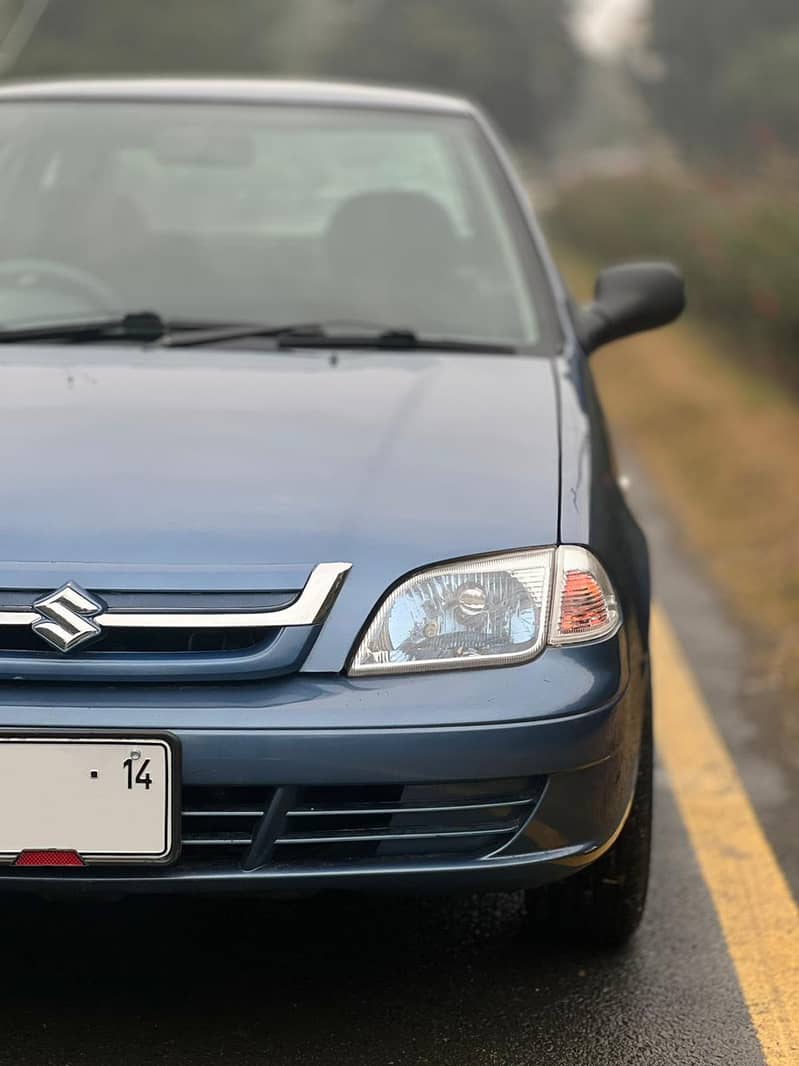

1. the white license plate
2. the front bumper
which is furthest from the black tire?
the white license plate

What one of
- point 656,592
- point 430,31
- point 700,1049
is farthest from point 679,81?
point 700,1049

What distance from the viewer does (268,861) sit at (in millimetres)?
2385

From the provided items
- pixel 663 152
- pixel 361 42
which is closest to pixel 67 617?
pixel 663 152

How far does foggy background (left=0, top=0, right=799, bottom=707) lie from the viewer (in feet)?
24.5

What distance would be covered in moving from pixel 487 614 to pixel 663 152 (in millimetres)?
21139

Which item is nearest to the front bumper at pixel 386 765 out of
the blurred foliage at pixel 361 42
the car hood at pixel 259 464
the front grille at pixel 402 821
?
the front grille at pixel 402 821

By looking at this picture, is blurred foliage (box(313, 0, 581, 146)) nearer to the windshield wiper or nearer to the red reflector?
the windshield wiper

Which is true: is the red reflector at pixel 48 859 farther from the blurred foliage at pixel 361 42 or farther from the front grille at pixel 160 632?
the blurred foliage at pixel 361 42

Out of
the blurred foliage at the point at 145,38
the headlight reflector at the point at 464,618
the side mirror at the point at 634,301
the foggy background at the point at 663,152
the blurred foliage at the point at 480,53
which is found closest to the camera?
the headlight reflector at the point at 464,618

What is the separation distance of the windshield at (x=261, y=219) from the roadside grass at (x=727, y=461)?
149 centimetres

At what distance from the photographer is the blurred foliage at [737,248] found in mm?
10445

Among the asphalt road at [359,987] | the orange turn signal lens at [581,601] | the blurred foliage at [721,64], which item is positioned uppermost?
the orange turn signal lens at [581,601]

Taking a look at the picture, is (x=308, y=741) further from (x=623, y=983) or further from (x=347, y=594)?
(x=623, y=983)

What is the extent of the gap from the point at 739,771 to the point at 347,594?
1878 mm
